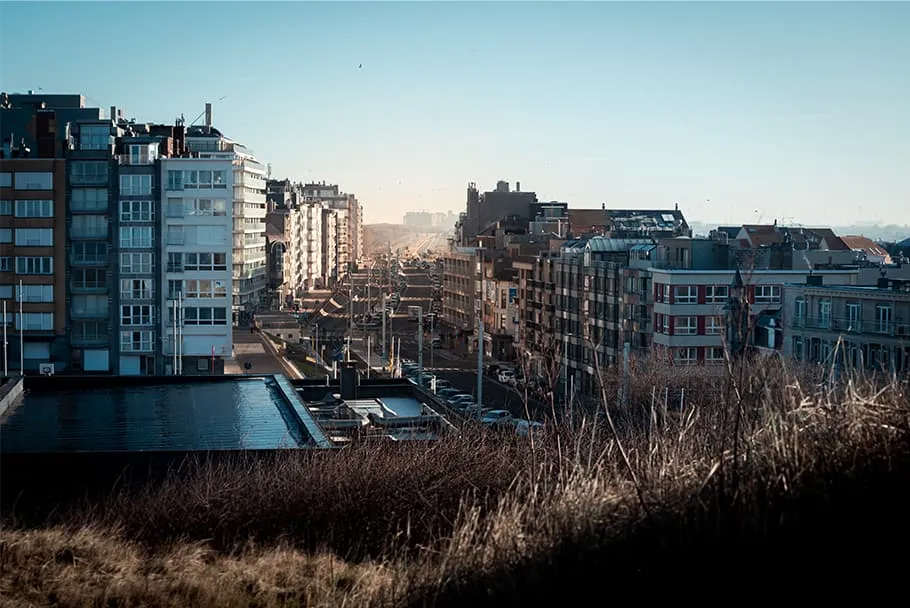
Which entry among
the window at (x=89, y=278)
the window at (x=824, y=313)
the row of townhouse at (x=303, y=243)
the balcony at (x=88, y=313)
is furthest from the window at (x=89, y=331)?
the row of townhouse at (x=303, y=243)

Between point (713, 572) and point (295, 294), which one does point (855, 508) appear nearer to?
point (713, 572)

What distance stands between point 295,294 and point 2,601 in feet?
198

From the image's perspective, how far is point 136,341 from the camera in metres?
28.4

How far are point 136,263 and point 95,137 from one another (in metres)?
2.95

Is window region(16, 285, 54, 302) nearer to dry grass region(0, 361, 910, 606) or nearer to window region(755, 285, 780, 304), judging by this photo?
window region(755, 285, 780, 304)

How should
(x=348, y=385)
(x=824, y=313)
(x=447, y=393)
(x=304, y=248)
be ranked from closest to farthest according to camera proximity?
1. (x=348, y=385)
2. (x=824, y=313)
3. (x=447, y=393)
4. (x=304, y=248)

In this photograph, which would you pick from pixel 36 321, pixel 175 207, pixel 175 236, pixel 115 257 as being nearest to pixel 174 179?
pixel 175 207

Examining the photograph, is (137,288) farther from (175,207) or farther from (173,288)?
(175,207)

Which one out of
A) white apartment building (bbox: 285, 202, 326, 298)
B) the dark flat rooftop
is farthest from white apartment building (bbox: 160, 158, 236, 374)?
white apartment building (bbox: 285, 202, 326, 298)

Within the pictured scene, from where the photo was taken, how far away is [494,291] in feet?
147

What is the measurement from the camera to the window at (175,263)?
28156mm

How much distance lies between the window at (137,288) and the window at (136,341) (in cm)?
80

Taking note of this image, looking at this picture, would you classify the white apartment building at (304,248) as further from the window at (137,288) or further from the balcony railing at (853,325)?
the balcony railing at (853,325)

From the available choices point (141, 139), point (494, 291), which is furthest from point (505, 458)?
point (494, 291)
